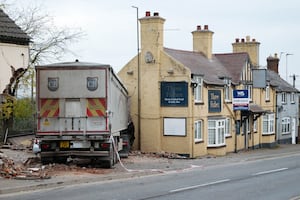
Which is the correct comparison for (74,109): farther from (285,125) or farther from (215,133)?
(285,125)

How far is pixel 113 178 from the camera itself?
64.4 ft

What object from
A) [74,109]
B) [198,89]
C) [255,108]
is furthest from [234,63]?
[74,109]

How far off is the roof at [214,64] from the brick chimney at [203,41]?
0.46 m

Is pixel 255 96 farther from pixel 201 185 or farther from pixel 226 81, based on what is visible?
pixel 201 185

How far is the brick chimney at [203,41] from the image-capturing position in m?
42.1

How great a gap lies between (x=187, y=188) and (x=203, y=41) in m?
26.6

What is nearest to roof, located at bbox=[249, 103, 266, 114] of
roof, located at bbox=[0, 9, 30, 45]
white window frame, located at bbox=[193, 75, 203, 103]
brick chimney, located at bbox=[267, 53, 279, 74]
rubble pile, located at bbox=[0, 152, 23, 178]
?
white window frame, located at bbox=[193, 75, 203, 103]

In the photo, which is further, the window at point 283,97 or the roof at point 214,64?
the window at point 283,97

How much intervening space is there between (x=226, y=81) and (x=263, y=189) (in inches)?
927

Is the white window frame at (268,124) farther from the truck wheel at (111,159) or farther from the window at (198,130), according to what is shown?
the truck wheel at (111,159)

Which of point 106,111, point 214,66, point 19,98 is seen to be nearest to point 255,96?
point 214,66

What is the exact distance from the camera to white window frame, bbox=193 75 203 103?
1405 inches

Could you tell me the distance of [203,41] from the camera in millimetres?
42688

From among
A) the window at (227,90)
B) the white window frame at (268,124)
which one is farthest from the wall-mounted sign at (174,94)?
the white window frame at (268,124)
